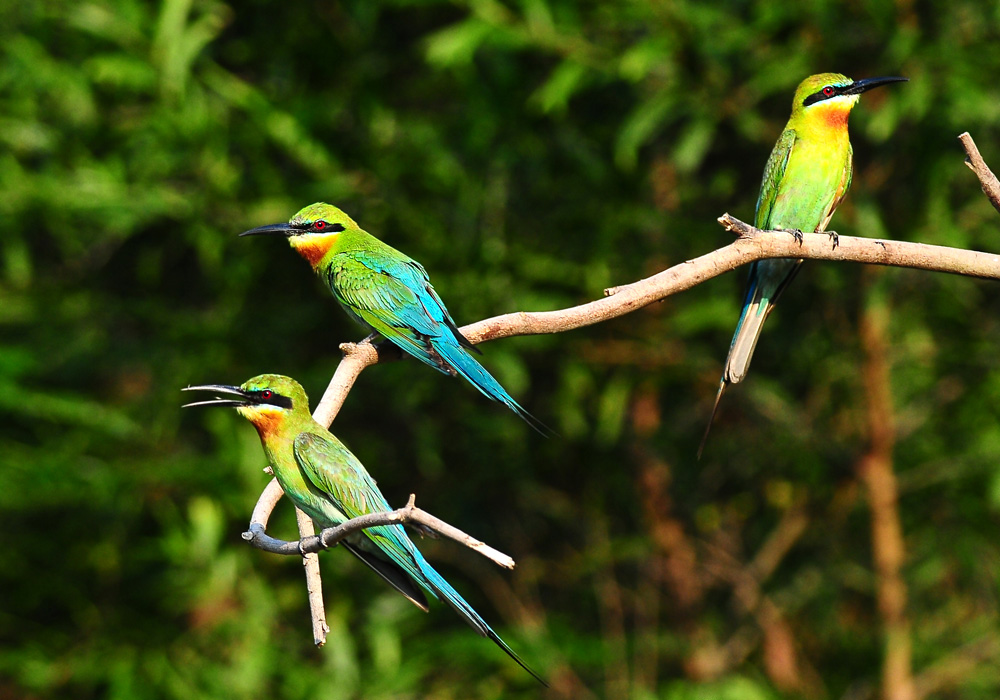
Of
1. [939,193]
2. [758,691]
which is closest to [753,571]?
[758,691]

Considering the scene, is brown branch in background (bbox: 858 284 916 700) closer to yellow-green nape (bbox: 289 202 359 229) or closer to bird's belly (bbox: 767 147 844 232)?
bird's belly (bbox: 767 147 844 232)

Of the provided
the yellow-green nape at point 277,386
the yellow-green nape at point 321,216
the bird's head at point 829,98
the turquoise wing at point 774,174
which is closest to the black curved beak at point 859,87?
the bird's head at point 829,98

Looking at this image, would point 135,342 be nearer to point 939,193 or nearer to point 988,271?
point 939,193

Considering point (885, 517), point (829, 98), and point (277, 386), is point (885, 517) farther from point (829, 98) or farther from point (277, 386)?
point (277, 386)

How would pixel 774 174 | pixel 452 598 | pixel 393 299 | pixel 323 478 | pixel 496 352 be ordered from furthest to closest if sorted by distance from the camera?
pixel 496 352
pixel 774 174
pixel 393 299
pixel 323 478
pixel 452 598

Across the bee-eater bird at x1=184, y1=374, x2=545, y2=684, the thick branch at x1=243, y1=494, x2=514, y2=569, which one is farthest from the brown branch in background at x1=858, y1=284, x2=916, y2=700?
the thick branch at x1=243, y1=494, x2=514, y2=569

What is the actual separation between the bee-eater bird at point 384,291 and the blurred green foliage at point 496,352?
1672mm

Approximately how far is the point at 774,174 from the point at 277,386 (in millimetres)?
1502

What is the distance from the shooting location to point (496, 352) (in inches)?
173

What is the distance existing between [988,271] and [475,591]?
11.9 feet

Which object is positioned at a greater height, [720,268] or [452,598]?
[720,268]

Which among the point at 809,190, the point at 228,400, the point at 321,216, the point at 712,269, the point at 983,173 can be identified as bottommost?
the point at 228,400

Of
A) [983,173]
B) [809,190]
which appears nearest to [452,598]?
[983,173]

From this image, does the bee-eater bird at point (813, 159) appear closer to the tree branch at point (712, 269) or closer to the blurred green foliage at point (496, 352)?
the tree branch at point (712, 269)
